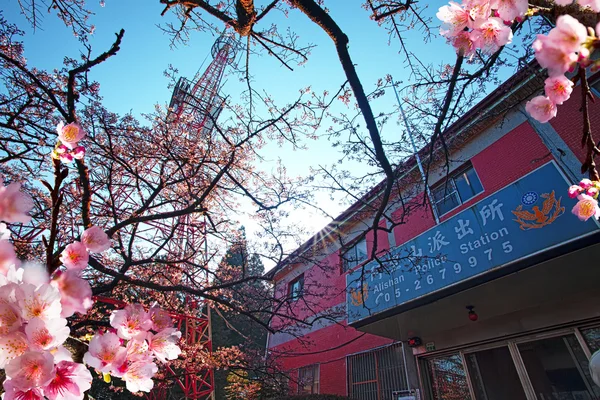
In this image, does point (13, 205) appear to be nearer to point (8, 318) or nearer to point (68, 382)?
point (8, 318)

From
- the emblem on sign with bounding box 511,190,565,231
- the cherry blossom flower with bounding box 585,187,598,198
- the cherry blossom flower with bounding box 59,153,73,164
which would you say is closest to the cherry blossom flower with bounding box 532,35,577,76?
the cherry blossom flower with bounding box 585,187,598,198

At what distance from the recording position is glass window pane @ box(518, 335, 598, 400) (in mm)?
4633

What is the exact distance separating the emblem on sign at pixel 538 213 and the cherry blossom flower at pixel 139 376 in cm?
491

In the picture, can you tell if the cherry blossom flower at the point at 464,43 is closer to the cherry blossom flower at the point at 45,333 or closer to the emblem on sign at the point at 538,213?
the cherry blossom flower at the point at 45,333

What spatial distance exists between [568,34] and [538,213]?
421cm

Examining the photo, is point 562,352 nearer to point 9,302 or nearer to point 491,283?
point 491,283

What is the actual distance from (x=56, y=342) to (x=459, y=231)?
5435 mm

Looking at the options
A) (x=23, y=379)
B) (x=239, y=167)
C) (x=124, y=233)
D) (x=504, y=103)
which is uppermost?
(x=504, y=103)

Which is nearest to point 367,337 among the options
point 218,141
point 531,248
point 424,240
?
point 424,240

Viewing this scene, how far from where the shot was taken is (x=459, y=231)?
16.5ft

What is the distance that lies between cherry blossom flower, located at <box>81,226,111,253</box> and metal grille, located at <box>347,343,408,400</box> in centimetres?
765

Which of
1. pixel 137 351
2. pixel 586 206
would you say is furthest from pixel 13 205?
pixel 586 206

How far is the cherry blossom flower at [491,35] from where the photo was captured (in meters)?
1.51

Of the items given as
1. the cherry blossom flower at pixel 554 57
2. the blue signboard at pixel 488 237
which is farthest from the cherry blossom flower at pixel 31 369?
the blue signboard at pixel 488 237
